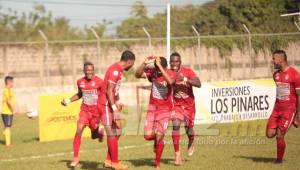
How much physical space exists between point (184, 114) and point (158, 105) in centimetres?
112

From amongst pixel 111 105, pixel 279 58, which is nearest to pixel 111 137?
pixel 111 105

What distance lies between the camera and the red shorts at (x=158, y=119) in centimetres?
1203

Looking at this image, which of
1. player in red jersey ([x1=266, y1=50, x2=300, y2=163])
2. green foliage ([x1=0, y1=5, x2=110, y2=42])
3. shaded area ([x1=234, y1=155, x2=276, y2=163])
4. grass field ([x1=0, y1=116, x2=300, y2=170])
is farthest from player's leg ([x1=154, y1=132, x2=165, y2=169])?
green foliage ([x1=0, y1=5, x2=110, y2=42])

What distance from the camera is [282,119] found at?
12.7 metres

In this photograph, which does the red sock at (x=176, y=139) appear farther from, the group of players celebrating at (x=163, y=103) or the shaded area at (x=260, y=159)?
the shaded area at (x=260, y=159)

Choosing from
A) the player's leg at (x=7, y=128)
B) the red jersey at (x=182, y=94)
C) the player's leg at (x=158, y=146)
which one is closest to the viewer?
the player's leg at (x=158, y=146)

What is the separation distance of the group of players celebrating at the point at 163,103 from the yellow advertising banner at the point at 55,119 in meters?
5.22

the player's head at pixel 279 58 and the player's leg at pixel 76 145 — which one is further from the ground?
the player's head at pixel 279 58

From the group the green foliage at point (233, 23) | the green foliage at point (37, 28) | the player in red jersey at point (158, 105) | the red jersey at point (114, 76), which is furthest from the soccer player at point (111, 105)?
the green foliage at point (37, 28)

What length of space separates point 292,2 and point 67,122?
29.9 meters

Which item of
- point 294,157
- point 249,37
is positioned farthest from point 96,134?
point 249,37

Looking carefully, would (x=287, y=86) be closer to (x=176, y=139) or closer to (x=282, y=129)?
(x=282, y=129)

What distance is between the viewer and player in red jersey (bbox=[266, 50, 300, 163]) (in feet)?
41.3

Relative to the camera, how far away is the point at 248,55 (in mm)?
32969
